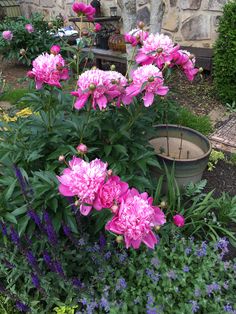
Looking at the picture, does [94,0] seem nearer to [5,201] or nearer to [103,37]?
[103,37]

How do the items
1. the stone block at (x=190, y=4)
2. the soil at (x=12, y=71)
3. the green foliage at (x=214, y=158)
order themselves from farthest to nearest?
1. the soil at (x=12, y=71)
2. the stone block at (x=190, y=4)
3. the green foliage at (x=214, y=158)

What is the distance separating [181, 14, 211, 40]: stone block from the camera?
15.3 feet

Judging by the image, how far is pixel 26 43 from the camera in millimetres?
5168

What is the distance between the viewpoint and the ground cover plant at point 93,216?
4.69 feet

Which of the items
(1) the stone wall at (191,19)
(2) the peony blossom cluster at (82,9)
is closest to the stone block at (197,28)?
(1) the stone wall at (191,19)

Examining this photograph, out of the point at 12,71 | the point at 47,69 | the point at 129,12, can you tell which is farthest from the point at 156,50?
the point at 12,71

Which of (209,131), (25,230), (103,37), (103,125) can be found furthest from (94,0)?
(25,230)

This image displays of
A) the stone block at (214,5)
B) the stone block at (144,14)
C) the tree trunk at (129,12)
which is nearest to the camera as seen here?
the tree trunk at (129,12)

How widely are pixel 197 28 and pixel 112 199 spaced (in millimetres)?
4367

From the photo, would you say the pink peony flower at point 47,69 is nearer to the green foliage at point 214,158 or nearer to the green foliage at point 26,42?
the green foliage at point 214,158

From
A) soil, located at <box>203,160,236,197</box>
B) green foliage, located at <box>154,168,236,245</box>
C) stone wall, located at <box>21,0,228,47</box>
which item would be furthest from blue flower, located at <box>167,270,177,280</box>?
stone wall, located at <box>21,0,228,47</box>

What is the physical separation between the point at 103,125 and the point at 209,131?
1838 millimetres

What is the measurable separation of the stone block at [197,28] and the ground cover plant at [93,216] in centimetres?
333

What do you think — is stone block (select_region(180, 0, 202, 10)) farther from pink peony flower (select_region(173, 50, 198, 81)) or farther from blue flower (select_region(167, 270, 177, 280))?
blue flower (select_region(167, 270, 177, 280))
